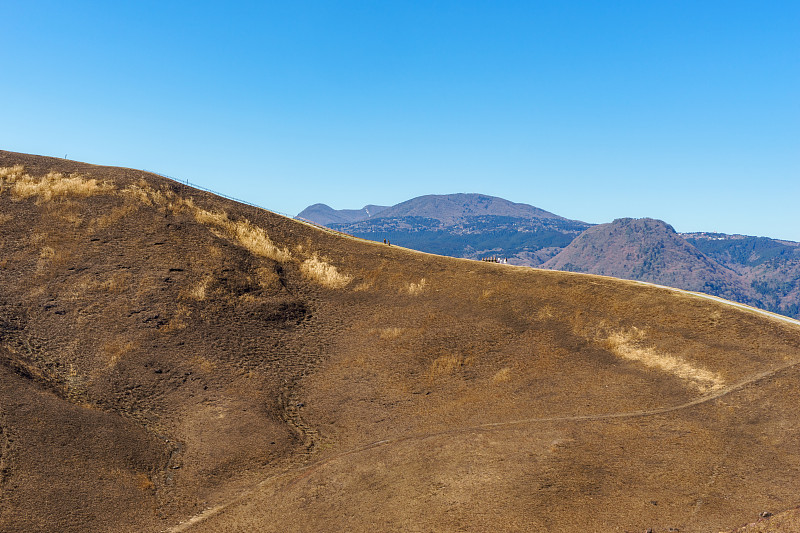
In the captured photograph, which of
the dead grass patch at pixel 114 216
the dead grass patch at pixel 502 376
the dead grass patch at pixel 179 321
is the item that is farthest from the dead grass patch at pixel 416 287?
the dead grass patch at pixel 114 216

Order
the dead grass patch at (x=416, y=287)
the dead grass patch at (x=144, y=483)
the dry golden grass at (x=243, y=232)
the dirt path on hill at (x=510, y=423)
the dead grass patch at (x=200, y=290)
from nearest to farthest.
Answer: the dead grass patch at (x=144, y=483) → the dirt path on hill at (x=510, y=423) → the dead grass patch at (x=200, y=290) → the dead grass patch at (x=416, y=287) → the dry golden grass at (x=243, y=232)

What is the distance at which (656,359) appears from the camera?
104 feet

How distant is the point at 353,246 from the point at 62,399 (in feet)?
99.3

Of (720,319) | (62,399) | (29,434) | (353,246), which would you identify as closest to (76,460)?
(29,434)

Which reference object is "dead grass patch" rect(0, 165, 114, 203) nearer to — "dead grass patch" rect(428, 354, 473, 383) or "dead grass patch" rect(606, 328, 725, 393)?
"dead grass patch" rect(428, 354, 473, 383)

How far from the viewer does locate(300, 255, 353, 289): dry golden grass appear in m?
44.7

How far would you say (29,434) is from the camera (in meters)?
21.8

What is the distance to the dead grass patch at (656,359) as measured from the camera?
94.0ft

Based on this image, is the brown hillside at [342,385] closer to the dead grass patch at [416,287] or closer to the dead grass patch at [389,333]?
the dead grass patch at [416,287]

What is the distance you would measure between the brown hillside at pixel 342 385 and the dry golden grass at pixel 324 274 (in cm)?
27

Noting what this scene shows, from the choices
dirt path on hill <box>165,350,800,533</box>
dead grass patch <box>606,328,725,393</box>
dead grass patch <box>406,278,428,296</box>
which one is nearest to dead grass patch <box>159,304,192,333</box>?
dirt path on hill <box>165,350,800,533</box>

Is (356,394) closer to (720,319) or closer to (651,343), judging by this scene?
(651,343)

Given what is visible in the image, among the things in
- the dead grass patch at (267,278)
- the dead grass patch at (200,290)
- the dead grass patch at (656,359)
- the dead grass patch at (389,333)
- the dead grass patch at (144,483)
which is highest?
the dead grass patch at (267,278)

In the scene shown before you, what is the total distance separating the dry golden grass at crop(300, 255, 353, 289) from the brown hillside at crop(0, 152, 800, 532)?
275mm
